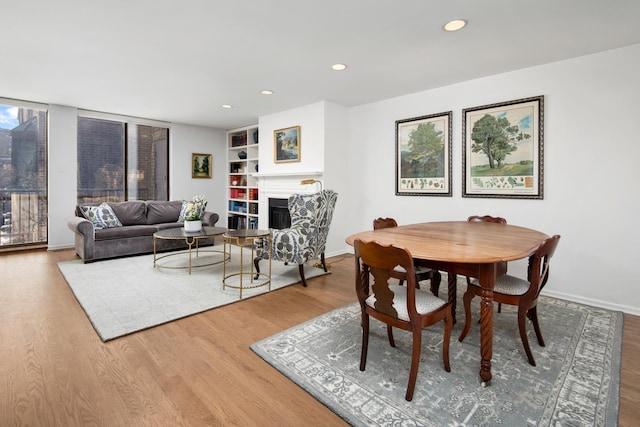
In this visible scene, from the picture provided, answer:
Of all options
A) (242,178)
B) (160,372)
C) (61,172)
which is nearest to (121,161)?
(61,172)

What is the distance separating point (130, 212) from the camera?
5449 millimetres

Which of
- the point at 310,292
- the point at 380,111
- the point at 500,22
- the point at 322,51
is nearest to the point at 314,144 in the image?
the point at 380,111

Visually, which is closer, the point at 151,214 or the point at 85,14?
the point at 85,14

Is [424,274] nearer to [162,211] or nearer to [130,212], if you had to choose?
[162,211]

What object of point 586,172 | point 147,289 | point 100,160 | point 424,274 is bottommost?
point 147,289

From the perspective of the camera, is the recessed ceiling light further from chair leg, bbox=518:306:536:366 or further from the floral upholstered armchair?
chair leg, bbox=518:306:536:366

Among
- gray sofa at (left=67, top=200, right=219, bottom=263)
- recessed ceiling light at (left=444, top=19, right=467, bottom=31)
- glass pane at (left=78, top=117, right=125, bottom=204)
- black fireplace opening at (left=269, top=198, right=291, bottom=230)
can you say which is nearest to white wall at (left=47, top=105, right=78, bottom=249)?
glass pane at (left=78, top=117, right=125, bottom=204)

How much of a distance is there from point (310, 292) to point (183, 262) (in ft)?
7.29

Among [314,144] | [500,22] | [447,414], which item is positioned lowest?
[447,414]

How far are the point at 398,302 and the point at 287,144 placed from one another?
165 inches

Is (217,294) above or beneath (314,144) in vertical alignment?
beneath

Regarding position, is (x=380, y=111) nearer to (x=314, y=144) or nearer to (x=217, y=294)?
(x=314, y=144)

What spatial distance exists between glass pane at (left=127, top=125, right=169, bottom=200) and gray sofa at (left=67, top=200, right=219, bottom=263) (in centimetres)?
110

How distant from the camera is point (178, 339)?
7.76 ft
